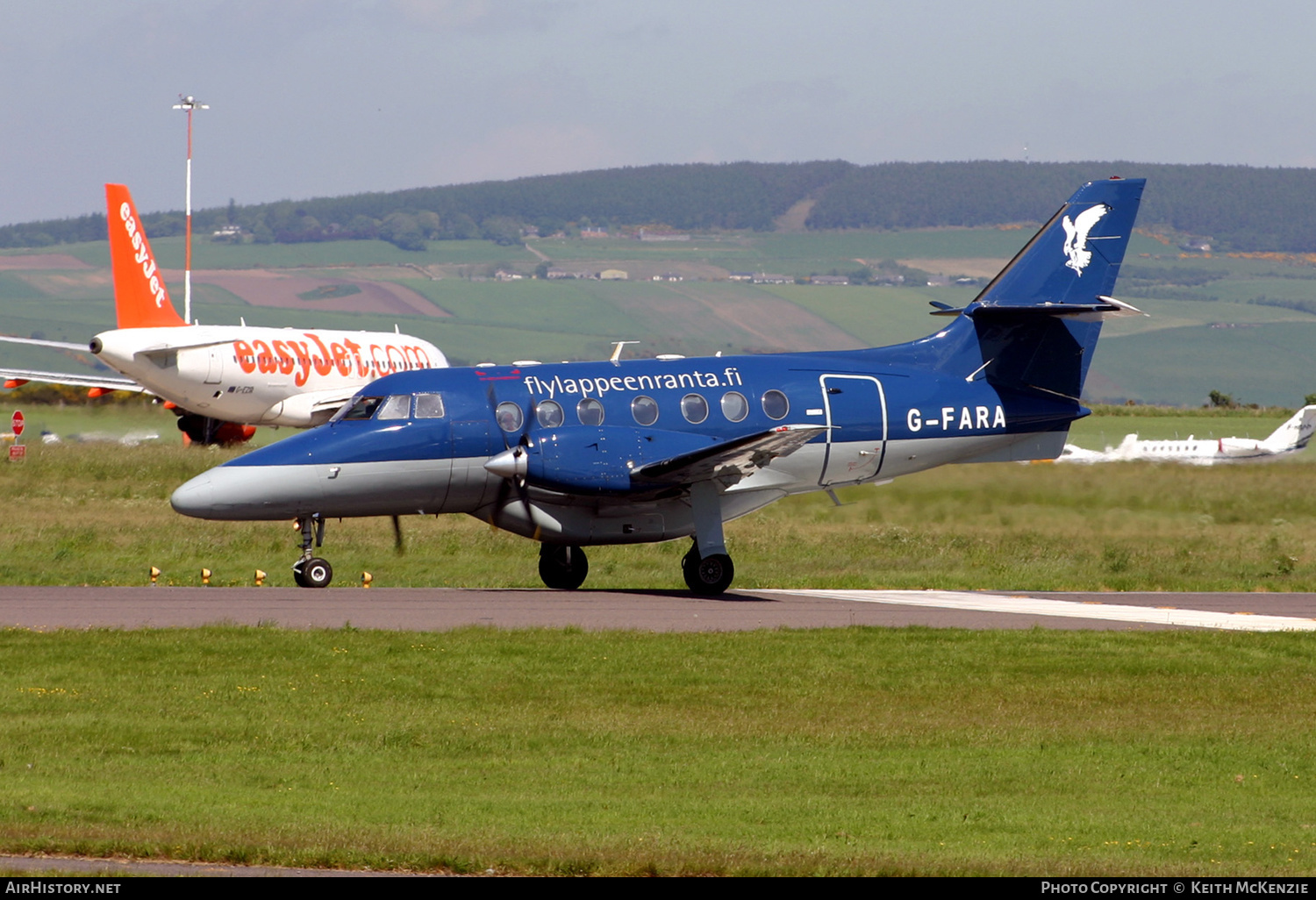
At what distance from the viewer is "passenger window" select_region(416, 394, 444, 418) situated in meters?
23.7

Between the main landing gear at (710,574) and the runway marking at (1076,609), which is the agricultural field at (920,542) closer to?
the runway marking at (1076,609)

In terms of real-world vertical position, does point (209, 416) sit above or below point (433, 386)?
below

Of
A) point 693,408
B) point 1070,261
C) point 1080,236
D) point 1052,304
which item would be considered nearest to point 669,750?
point 693,408

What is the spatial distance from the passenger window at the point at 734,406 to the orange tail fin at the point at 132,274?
27.9 metres

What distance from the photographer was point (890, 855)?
9883 mm

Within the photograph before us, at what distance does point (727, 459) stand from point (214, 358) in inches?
1076

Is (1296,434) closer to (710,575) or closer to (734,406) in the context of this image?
(734,406)

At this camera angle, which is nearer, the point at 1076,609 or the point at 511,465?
the point at 511,465

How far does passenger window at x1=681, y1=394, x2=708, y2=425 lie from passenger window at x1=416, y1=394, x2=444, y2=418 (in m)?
3.90

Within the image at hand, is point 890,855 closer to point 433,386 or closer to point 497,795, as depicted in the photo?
point 497,795

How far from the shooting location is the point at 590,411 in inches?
960

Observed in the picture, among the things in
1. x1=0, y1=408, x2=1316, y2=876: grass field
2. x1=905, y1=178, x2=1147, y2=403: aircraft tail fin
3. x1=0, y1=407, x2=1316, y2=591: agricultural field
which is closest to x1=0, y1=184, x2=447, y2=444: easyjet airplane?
x1=0, y1=407, x2=1316, y2=591: agricultural field

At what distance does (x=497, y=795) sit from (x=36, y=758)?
12.8 ft
